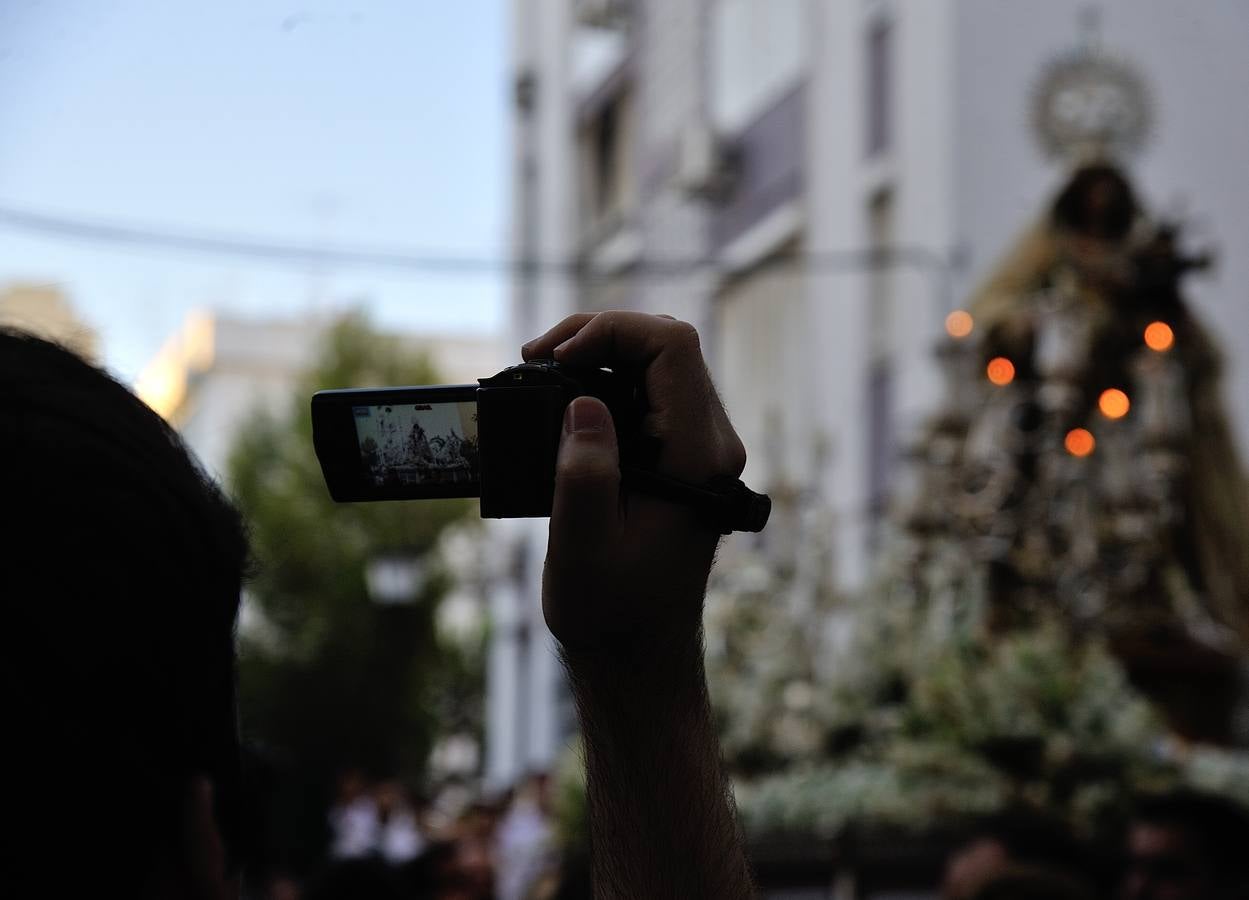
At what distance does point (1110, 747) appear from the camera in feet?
25.0

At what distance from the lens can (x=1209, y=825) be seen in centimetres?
448

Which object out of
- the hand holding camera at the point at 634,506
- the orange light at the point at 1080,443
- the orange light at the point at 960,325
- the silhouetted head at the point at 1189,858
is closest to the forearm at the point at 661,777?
the hand holding camera at the point at 634,506

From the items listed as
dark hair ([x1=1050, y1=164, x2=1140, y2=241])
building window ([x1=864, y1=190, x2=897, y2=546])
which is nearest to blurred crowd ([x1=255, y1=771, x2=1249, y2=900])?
dark hair ([x1=1050, y1=164, x2=1140, y2=241])

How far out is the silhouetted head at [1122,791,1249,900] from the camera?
14.5 ft

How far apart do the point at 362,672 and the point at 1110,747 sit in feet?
97.6

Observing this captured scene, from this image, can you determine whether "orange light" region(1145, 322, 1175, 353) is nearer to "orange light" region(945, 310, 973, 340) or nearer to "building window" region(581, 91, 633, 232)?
"orange light" region(945, 310, 973, 340)

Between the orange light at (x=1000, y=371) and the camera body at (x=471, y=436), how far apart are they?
356 inches

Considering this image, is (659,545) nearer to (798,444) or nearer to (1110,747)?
(1110,747)

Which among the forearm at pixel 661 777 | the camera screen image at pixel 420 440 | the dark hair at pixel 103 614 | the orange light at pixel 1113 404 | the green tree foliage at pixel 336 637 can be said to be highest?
the orange light at pixel 1113 404

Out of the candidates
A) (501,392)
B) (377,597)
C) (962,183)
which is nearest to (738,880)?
(501,392)

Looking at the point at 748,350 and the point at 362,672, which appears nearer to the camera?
the point at 748,350

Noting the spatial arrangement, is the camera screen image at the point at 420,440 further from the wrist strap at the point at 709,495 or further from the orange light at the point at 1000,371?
the orange light at the point at 1000,371

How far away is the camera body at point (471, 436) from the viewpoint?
133 cm

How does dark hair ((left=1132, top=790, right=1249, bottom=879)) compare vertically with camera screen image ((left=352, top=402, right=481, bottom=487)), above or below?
below
